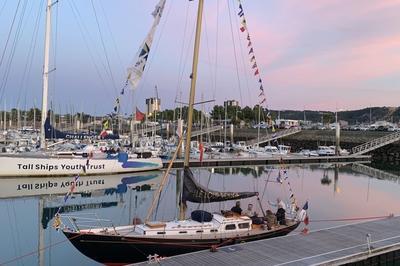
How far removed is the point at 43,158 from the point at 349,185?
95.6 feet

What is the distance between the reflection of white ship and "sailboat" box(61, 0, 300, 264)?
62.1ft

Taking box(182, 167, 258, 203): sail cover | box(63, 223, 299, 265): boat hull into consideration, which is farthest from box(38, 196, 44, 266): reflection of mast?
Result: box(182, 167, 258, 203): sail cover

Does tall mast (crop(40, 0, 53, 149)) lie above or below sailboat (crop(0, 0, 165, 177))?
above

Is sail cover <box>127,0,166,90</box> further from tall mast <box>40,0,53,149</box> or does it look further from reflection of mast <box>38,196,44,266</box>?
tall mast <box>40,0,53,149</box>

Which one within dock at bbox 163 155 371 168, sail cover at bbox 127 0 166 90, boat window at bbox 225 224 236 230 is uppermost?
sail cover at bbox 127 0 166 90

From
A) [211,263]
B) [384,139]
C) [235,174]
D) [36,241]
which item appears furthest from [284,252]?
[384,139]

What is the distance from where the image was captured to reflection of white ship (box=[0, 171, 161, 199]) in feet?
116

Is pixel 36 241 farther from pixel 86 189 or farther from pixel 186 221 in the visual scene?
pixel 86 189

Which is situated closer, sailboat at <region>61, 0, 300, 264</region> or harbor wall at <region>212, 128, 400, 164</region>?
sailboat at <region>61, 0, 300, 264</region>

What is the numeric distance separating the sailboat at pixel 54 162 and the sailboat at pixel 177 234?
1978cm

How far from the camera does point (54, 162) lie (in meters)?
42.1

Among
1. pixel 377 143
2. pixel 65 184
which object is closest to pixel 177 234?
pixel 65 184

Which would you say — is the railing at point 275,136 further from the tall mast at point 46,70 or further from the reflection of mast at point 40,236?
the reflection of mast at point 40,236

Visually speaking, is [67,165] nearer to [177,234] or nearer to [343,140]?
[177,234]
